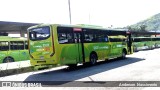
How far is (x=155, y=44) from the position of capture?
5856 cm

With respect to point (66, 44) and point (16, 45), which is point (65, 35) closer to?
point (66, 44)

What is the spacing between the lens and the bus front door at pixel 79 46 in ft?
60.0

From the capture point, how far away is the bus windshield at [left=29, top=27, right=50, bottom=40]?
16.2 metres

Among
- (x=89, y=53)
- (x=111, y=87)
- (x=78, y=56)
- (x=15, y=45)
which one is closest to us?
(x=111, y=87)

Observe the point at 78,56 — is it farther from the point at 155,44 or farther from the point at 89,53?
the point at 155,44

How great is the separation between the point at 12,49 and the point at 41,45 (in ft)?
33.4

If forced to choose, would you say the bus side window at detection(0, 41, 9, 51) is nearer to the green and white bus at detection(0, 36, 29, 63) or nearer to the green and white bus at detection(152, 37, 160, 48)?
the green and white bus at detection(0, 36, 29, 63)

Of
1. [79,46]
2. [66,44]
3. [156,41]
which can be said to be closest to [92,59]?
[79,46]

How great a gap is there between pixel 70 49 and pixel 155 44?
44677 millimetres

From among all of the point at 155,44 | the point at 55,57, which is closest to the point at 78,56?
the point at 55,57

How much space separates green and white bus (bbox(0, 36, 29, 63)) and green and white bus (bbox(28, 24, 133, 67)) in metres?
8.38

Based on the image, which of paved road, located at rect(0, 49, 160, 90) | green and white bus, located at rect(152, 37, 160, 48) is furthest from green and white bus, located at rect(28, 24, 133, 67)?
green and white bus, located at rect(152, 37, 160, 48)

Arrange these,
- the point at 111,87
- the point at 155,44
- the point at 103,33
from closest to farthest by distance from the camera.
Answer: the point at 111,87 < the point at 103,33 < the point at 155,44

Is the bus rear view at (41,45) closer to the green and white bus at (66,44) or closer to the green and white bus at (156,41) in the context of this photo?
the green and white bus at (66,44)
